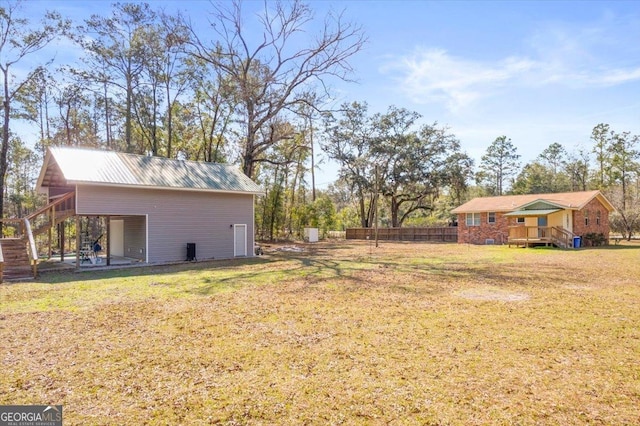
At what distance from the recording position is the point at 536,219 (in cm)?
2352

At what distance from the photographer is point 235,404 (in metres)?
3.20

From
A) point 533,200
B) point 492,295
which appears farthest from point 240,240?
point 533,200

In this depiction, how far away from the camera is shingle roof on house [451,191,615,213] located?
2221cm

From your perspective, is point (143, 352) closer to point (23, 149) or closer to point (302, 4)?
point (302, 4)

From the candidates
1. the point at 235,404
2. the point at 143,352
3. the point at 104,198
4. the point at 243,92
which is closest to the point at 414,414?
the point at 235,404

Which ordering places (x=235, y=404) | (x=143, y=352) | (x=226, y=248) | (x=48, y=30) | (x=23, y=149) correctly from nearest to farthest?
1. (x=235, y=404)
2. (x=143, y=352)
3. (x=226, y=248)
4. (x=48, y=30)
5. (x=23, y=149)

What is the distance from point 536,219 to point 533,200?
1.23m

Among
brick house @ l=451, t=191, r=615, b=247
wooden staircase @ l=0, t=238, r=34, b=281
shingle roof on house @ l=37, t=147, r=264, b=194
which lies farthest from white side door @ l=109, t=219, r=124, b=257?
brick house @ l=451, t=191, r=615, b=247

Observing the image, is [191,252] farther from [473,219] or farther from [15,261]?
[473,219]

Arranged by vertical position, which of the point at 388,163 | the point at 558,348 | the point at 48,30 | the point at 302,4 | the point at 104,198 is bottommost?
the point at 558,348

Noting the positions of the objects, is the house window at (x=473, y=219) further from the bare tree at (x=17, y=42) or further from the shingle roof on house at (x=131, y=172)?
the bare tree at (x=17, y=42)

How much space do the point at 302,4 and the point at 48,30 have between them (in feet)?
46.7

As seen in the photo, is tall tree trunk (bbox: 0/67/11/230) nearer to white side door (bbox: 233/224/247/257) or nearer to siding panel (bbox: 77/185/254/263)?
siding panel (bbox: 77/185/254/263)

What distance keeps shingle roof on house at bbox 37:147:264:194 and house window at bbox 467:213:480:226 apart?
16.7 m
